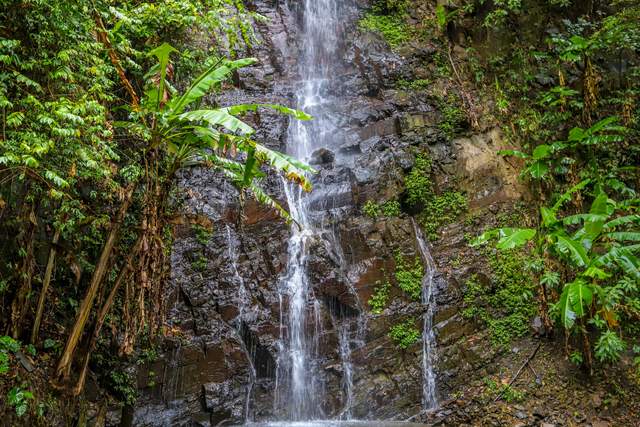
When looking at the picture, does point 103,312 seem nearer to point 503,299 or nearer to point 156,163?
point 156,163

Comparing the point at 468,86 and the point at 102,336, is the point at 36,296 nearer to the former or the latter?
the point at 102,336

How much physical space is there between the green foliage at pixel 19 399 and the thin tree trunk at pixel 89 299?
1.71ft

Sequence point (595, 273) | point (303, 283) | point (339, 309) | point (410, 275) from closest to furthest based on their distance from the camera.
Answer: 1. point (595, 273)
2. point (339, 309)
3. point (303, 283)
4. point (410, 275)

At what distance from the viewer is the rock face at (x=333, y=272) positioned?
820cm

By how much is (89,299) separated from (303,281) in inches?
178

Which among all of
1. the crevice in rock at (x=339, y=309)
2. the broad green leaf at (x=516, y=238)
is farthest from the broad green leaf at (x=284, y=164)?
the crevice in rock at (x=339, y=309)

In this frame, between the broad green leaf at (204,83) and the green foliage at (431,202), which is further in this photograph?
the green foliage at (431,202)

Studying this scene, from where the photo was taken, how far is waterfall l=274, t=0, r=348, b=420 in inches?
331

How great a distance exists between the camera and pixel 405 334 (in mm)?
9023

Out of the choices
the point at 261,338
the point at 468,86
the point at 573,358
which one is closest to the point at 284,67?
the point at 468,86

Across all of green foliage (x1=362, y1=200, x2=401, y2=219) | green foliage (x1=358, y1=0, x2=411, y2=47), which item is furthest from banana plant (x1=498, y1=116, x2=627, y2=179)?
green foliage (x1=358, y1=0, x2=411, y2=47)

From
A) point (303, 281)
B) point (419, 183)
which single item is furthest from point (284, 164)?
point (419, 183)

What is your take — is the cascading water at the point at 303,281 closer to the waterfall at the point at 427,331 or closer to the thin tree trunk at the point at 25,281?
the waterfall at the point at 427,331

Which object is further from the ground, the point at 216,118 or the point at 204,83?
the point at 204,83
